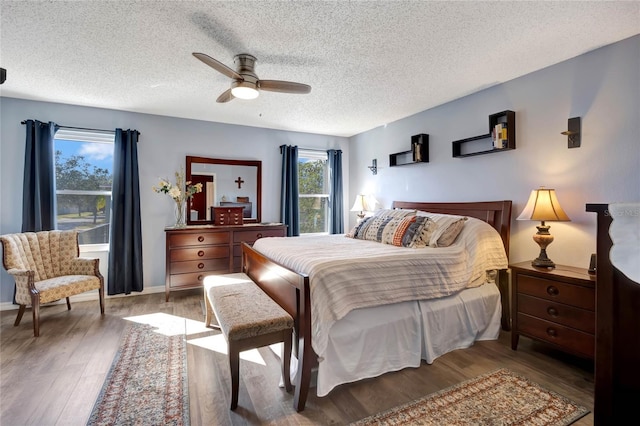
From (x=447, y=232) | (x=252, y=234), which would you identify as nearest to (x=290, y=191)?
(x=252, y=234)

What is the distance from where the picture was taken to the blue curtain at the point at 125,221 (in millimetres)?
3879

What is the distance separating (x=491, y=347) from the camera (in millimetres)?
2588

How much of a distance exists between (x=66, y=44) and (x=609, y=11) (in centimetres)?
386

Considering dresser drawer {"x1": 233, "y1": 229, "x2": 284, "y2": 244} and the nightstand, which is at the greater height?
dresser drawer {"x1": 233, "y1": 229, "x2": 284, "y2": 244}

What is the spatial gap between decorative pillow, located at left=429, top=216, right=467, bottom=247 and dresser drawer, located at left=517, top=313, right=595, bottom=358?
2.67ft

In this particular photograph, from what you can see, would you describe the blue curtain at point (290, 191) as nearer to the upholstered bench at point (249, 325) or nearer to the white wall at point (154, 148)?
the white wall at point (154, 148)

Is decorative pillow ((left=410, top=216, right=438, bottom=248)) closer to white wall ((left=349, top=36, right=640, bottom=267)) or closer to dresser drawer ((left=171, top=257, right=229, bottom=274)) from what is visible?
white wall ((left=349, top=36, right=640, bottom=267))

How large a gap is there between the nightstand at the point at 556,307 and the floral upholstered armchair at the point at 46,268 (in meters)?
4.13

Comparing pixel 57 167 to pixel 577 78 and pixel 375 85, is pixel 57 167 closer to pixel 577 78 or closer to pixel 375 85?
pixel 375 85

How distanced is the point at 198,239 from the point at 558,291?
12.5 feet

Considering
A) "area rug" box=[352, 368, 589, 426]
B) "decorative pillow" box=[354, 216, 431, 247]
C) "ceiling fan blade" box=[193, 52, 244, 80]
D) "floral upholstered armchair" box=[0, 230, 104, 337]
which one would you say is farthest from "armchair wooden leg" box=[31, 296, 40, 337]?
"decorative pillow" box=[354, 216, 431, 247]

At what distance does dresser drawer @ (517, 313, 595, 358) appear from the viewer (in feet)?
6.79

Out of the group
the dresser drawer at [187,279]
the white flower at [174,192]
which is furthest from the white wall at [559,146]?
the white flower at [174,192]

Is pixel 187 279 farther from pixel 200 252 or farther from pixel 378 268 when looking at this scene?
pixel 378 268
